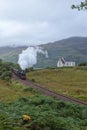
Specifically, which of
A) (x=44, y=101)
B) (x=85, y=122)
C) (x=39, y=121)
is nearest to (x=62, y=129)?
(x=39, y=121)

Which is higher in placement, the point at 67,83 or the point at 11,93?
the point at 11,93

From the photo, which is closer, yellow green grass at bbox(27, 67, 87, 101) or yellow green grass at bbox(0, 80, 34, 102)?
yellow green grass at bbox(0, 80, 34, 102)

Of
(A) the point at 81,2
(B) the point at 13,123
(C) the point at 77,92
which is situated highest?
(A) the point at 81,2

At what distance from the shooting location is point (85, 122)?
2202 centimetres

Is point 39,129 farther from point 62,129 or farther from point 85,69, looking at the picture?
point 85,69

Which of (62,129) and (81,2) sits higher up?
(81,2)

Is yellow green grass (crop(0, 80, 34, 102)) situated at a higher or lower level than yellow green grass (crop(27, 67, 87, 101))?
higher

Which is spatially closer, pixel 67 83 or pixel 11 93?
pixel 11 93

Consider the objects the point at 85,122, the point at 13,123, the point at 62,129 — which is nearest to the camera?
the point at 13,123

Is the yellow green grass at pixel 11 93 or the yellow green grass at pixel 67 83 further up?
the yellow green grass at pixel 11 93

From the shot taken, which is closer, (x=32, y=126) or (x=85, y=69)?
(x=32, y=126)

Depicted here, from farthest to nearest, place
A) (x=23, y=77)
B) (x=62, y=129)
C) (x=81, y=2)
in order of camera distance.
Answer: (x=23, y=77) → (x=81, y=2) → (x=62, y=129)

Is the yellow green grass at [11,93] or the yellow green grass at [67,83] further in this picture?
the yellow green grass at [67,83]

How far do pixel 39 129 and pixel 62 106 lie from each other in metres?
11.7
